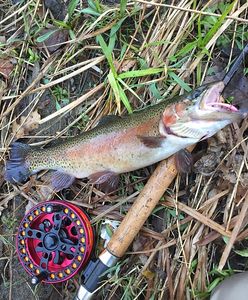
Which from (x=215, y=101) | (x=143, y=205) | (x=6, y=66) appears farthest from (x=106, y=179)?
(x=6, y=66)

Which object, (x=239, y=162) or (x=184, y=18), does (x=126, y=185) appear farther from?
(x=184, y=18)

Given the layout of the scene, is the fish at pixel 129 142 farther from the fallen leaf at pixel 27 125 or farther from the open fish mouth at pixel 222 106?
the fallen leaf at pixel 27 125

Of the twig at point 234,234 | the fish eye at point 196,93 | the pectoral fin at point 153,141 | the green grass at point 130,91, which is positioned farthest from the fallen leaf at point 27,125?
the twig at point 234,234

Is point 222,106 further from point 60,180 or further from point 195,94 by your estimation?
point 60,180

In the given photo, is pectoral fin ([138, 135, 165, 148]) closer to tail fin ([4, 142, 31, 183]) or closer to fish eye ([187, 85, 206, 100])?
fish eye ([187, 85, 206, 100])

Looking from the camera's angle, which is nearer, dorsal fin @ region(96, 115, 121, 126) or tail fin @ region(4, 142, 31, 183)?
dorsal fin @ region(96, 115, 121, 126)

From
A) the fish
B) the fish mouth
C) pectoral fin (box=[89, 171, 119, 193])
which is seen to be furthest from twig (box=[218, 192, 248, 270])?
pectoral fin (box=[89, 171, 119, 193])
